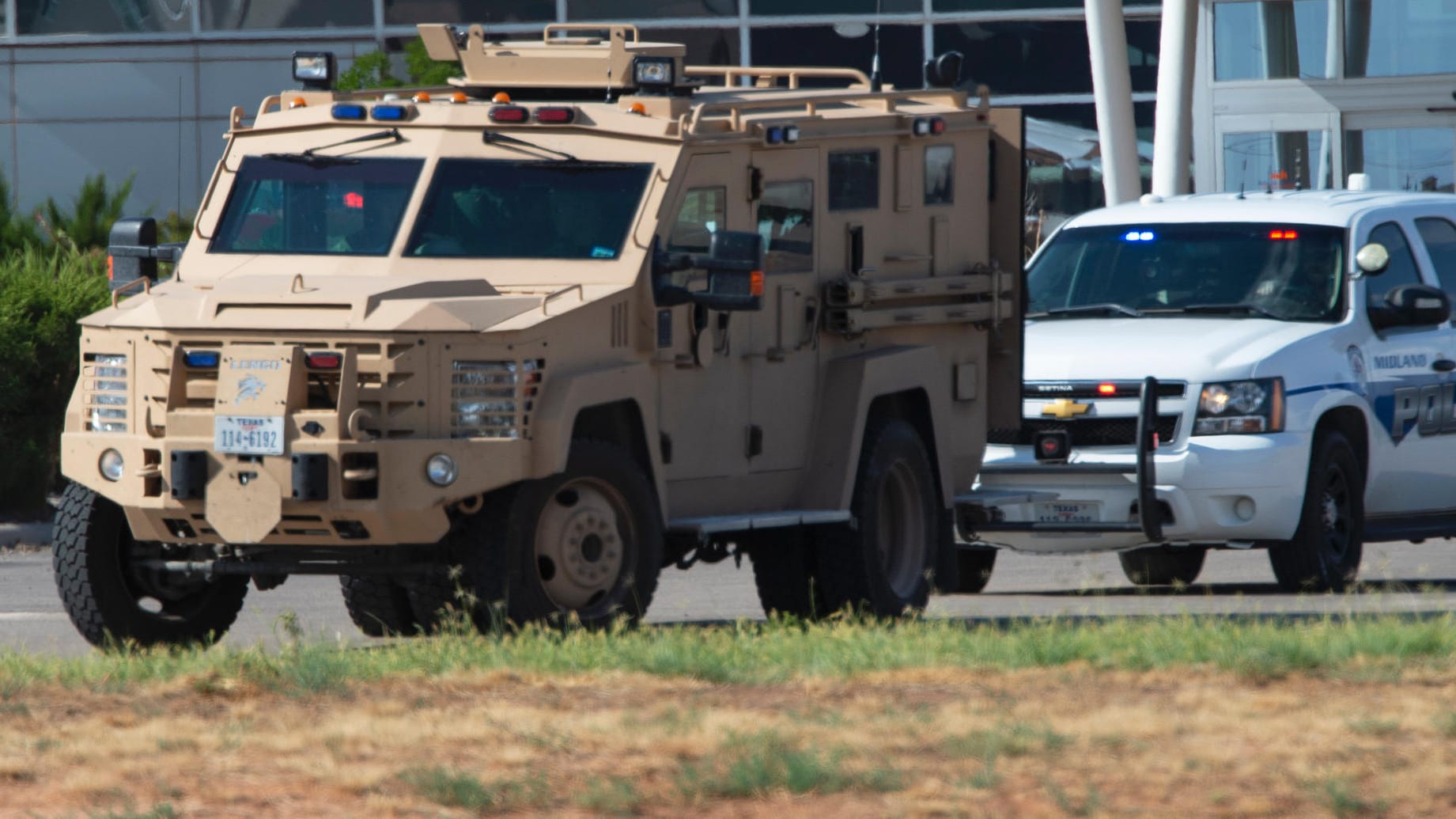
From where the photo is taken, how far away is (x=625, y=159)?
10.2m

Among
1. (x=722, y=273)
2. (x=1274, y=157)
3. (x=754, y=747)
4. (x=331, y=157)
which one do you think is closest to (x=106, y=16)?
(x=1274, y=157)

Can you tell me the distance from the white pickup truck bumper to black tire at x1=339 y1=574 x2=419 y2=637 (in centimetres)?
302

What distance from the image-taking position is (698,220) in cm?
1034

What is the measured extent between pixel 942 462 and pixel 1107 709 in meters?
4.22

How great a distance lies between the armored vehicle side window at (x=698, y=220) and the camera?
10203 millimetres

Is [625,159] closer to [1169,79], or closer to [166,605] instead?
[166,605]

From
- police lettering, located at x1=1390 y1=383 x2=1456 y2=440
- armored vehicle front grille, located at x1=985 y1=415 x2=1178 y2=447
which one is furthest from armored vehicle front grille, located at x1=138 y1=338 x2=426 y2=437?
police lettering, located at x1=1390 y1=383 x2=1456 y2=440

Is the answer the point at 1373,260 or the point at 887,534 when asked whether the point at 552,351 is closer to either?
the point at 887,534

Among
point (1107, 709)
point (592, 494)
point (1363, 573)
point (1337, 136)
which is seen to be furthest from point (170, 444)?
point (1337, 136)

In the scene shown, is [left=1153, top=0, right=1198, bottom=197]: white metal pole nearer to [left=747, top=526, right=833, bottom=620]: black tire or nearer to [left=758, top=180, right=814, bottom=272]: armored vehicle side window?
[left=747, top=526, right=833, bottom=620]: black tire

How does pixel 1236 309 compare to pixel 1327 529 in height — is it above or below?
above

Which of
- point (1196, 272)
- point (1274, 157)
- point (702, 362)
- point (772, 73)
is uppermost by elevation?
point (1274, 157)

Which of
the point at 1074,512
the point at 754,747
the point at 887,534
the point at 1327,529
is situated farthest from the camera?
the point at 1327,529

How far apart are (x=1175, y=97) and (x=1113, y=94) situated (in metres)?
0.72
